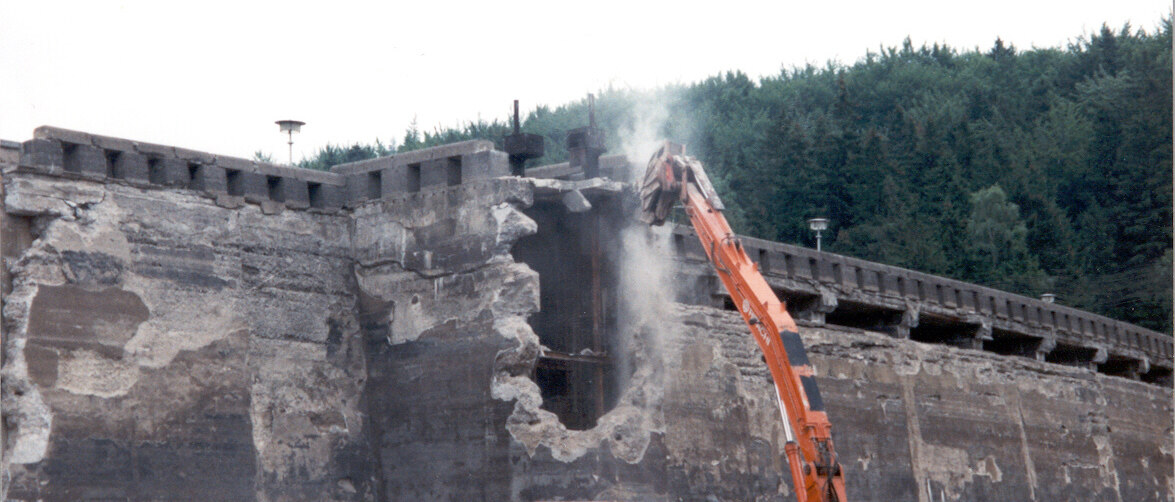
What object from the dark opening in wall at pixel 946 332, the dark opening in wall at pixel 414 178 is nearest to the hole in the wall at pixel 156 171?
the dark opening in wall at pixel 414 178

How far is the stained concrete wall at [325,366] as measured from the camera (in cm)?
1809

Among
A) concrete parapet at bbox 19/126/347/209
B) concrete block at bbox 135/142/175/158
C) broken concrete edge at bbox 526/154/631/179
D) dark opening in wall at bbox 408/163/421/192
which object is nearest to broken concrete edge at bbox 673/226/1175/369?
broken concrete edge at bbox 526/154/631/179

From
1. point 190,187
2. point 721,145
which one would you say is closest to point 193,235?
point 190,187

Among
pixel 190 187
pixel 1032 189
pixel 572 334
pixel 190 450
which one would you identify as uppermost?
pixel 1032 189

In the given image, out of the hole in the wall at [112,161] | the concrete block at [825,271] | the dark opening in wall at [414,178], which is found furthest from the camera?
the concrete block at [825,271]

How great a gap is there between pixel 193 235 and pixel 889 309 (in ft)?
37.9

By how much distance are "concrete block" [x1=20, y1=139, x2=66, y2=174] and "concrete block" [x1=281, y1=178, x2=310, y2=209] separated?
10.1ft

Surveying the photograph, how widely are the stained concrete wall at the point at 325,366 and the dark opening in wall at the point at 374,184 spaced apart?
0.25m

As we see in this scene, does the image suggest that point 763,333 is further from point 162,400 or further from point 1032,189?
point 1032,189

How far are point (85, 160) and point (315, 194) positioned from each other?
3332 mm

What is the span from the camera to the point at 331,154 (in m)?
62.2

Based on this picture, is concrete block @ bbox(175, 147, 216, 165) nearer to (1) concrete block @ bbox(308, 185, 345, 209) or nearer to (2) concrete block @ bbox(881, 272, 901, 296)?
(1) concrete block @ bbox(308, 185, 345, 209)

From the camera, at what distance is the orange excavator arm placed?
1570 cm

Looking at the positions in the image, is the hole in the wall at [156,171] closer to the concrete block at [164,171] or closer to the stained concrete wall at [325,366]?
the concrete block at [164,171]
